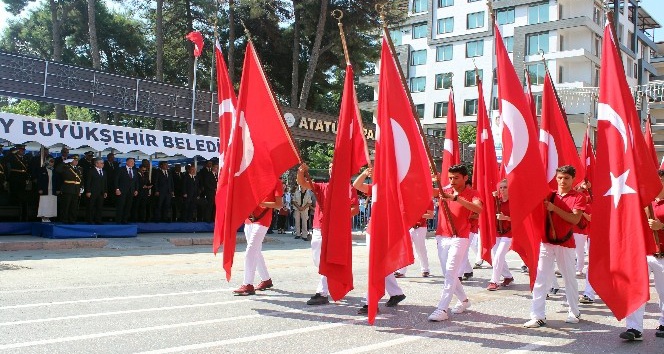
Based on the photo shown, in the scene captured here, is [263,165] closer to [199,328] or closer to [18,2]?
[199,328]

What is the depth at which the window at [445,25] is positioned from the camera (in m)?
64.0

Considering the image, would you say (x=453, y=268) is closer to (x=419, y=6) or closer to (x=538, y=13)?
(x=538, y=13)

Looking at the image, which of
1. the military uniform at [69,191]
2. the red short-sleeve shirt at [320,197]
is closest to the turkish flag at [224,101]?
the red short-sleeve shirt at [320,197]

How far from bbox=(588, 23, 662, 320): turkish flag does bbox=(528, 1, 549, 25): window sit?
52.3 meters

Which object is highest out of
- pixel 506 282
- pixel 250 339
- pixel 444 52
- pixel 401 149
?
pixel 444 52

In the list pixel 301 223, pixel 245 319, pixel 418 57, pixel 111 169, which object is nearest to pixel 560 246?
pixel 245 319

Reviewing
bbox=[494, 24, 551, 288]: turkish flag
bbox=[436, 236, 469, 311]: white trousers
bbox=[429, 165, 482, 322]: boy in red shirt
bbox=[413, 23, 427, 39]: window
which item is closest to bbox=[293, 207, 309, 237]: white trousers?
bbox=[429, 165, 482, 322]: boy in red shirt

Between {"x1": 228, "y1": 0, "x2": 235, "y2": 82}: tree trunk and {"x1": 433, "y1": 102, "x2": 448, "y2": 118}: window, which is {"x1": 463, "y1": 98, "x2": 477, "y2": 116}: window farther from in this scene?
{"x1": 228, "y1": 0, "x2": 235, "y2": 82}: tree trunk

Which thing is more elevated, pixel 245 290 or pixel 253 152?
pixel 253 152

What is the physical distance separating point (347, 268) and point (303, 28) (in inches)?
1056

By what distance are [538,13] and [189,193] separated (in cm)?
4536

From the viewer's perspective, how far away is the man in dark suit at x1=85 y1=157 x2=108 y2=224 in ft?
55.8

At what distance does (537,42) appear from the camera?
184 feet

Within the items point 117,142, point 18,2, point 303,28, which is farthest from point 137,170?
point 18,2
